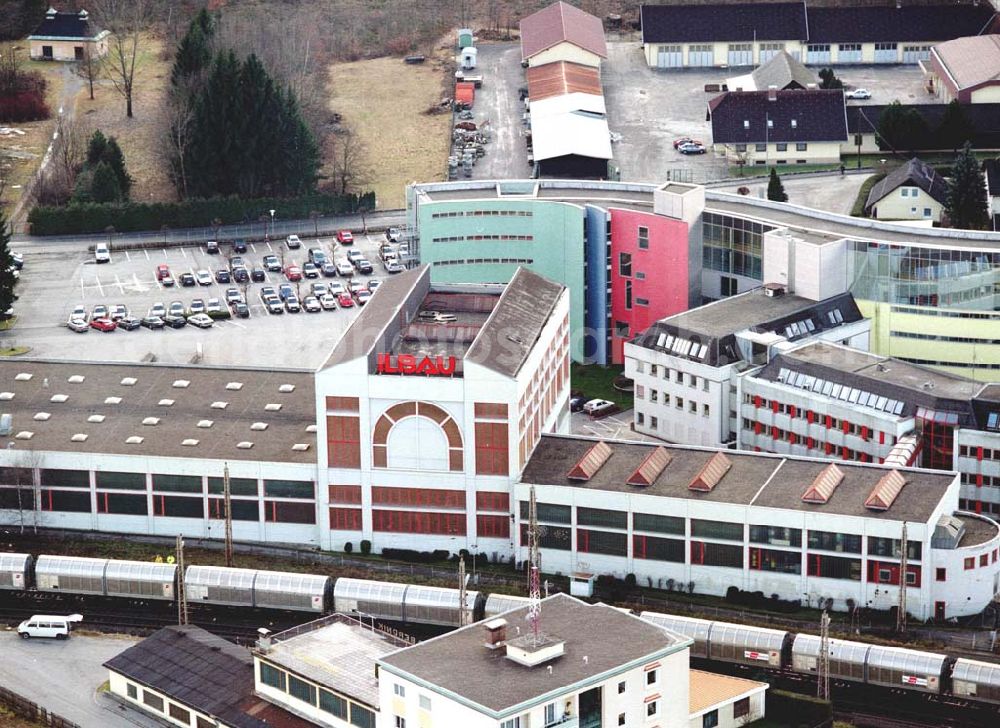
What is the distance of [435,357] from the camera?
559ft

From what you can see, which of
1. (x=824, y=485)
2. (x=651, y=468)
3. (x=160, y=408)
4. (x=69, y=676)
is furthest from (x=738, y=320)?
(x=69, y=676)

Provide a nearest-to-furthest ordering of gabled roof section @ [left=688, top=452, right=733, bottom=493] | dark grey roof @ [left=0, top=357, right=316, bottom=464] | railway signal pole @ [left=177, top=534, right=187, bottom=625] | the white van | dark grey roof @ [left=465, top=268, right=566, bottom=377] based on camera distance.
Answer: railway signal pole @ [left=177, top=534, right=187, bottom=625], the white van, gabled roof section @ [left=688, top=452, right=733, bottom=493], dark grey roof @ [left=465, top=268, right=566, bottom=377], dark grey roof @ [left=0, top=357, right=316, bottom=464]

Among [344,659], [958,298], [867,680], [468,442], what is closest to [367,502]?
[468,442]

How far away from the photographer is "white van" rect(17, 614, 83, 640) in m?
159

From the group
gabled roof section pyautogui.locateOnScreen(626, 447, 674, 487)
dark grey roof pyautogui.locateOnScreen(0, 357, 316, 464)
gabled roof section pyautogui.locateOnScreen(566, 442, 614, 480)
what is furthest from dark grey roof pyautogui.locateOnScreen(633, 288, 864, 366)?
dark grey roof pyautogui.locateOnScreen(0, 357, 316, 464)

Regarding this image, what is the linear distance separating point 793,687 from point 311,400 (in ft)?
171

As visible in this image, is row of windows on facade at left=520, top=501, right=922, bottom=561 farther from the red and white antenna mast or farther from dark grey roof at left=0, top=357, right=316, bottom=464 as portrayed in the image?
dark grey roof at left=0, top=357, right=316, bottom=464

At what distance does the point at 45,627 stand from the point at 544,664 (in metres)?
46.0

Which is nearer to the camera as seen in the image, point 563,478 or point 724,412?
point 563,478

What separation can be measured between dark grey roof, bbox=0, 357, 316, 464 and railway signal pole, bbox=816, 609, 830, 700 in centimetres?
4499

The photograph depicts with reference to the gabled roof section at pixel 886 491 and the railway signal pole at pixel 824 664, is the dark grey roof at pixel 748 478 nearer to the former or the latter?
the gabled roof section at pixel 886 491

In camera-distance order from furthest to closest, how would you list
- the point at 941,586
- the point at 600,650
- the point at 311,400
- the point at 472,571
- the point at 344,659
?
1. the point at 311,400
2. the point at 472,571
3. the point at 941,586
4. the point at 344,659
5. the point at 600,650

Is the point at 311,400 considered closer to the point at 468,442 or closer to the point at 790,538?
the point at 468,442

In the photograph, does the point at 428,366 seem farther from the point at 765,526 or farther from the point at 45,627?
the point at 45,627
